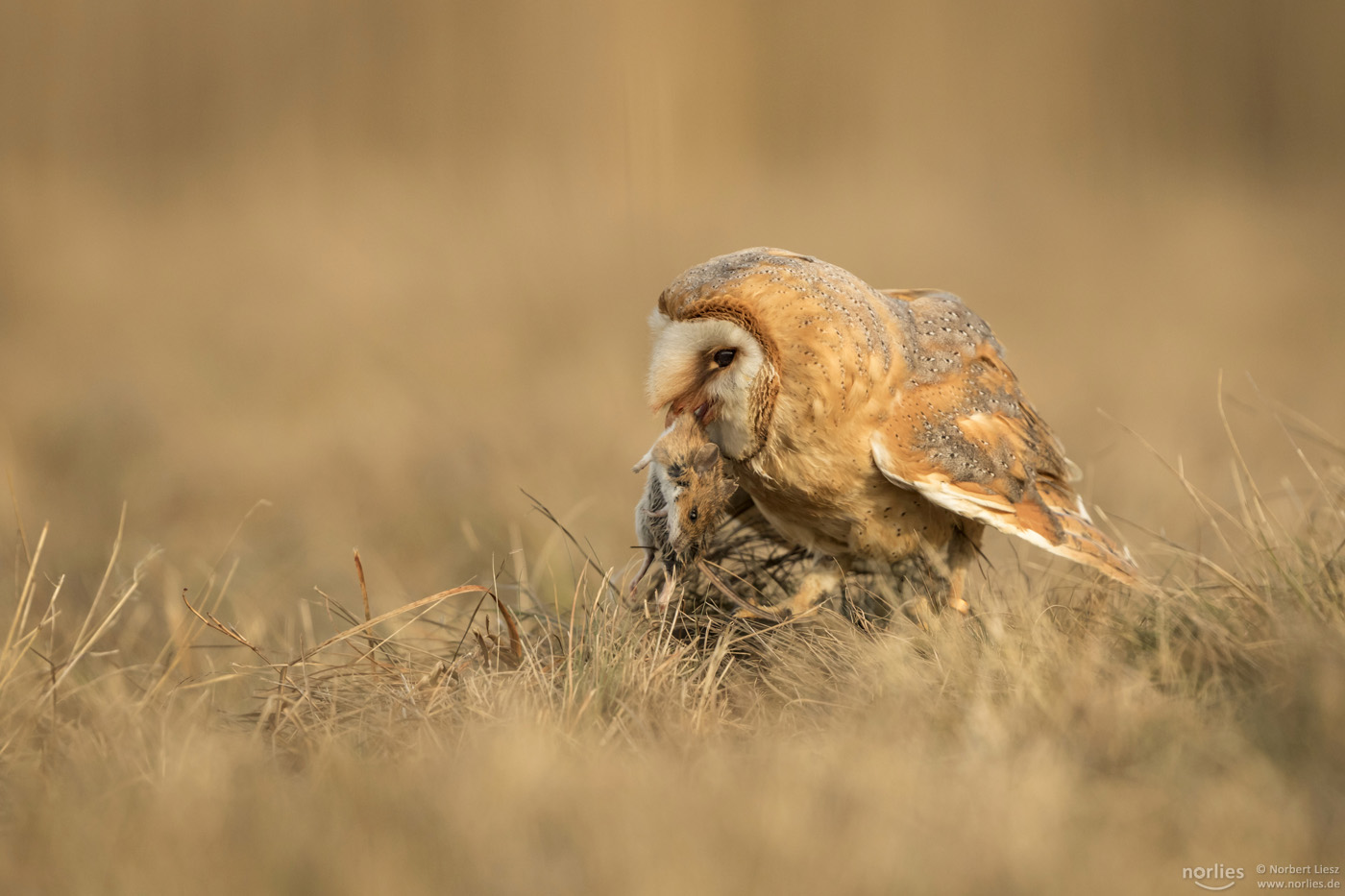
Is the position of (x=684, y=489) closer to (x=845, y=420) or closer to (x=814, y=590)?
(x=845, y=420)

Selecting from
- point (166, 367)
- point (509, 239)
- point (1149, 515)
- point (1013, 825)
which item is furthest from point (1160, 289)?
point (1013, 825)

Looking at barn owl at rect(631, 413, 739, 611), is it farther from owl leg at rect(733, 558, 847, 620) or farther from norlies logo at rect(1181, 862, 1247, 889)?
norlies logo at rect(1181, 862, 1247, 889)

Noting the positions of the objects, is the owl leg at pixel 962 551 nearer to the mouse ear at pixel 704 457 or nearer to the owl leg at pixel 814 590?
the owl leg at pixel 814 590

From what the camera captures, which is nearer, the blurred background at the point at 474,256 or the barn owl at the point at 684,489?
the barn owl at the point at 684,489

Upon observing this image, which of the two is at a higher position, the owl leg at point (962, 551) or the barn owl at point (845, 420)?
the barn owl at point (845, 420)

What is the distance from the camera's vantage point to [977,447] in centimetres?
272

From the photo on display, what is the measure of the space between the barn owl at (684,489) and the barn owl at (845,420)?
7 centimetres

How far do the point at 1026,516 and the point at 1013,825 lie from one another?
1210mm

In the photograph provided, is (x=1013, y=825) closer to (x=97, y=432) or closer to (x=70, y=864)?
(x=70, y=864)

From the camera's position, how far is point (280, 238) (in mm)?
10148

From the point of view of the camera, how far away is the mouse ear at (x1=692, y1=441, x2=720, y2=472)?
7.95ft

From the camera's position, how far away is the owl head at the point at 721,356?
2.40 m

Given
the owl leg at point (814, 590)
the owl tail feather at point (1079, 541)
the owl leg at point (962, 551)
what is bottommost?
the owl leg at point (814, 590)

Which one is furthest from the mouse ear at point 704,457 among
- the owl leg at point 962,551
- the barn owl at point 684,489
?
the owl leg at point 962,551
